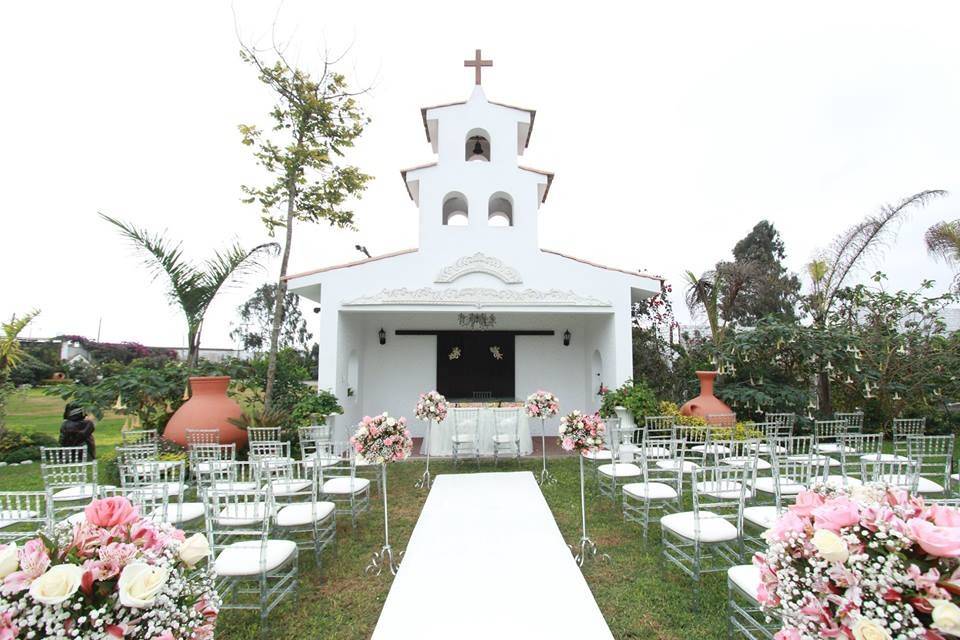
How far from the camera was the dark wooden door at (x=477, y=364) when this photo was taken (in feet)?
37.7

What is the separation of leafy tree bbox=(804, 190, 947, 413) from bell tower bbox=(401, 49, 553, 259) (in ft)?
23.9

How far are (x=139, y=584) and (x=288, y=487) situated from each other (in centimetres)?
377

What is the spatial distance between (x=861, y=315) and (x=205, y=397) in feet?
48.0

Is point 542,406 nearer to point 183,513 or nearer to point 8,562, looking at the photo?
point 183,513

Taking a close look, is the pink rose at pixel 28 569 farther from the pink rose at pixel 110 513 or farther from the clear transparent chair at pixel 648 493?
the clear transparent chair at pixel 648 493

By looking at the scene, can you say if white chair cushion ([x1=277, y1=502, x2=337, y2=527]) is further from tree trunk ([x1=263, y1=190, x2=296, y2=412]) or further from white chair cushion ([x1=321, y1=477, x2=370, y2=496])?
tree trunk ([x1=263, y1=190, x2=296, y2=412])

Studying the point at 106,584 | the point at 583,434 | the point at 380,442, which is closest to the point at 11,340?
the point at 380,442

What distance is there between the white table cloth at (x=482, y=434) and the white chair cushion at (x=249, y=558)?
5.30 meters

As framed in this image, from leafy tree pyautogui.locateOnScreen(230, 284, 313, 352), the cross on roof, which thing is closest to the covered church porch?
the cross on roof

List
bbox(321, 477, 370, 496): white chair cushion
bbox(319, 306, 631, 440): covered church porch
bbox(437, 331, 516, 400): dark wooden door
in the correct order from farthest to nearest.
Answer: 1. bbox(437, 331, 516, 400): dark wooden door
2. bbox(319, 306, 631, 440): covered church porch
3. bbox(321, 477, 370, 496): white chair cushion

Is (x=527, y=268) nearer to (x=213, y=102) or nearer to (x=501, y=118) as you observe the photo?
(x=501, y=118)

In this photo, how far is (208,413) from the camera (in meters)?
8.05

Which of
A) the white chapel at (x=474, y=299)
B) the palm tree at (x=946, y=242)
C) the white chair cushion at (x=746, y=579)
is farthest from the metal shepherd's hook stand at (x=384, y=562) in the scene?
the palm tree at (x=946, y=242)

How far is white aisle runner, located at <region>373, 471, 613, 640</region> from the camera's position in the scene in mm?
2881
